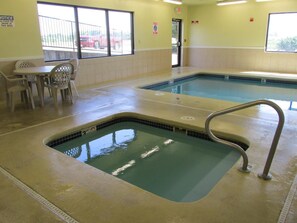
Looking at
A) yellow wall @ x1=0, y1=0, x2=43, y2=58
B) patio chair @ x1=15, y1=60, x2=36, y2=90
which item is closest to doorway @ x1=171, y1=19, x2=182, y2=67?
yellow wall @ x1=0, y1=0, x2=43, y2=58

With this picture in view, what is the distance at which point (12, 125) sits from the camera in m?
3.85

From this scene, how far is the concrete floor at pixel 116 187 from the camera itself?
75.5 inches

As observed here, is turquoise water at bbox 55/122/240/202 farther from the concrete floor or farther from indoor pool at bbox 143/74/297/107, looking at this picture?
indoor pool at bbox 143/74/297/107

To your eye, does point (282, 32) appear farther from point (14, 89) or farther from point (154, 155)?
point (14, 89)

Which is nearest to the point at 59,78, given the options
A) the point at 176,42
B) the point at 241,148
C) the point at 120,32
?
the point at 241,148

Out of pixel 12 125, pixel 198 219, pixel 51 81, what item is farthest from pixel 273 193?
pixel 51 81

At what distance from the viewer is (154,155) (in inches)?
138

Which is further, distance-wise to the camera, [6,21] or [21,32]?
[21,32]

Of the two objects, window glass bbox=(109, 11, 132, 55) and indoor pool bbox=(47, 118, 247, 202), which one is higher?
window glass bbox=(109, 11, 132, 55)

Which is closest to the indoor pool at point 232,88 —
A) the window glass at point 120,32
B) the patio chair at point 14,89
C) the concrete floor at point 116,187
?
the window glass at point 120,32

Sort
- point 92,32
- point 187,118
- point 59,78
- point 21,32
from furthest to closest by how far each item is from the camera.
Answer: point 92,32
point 21,32
point 59,78
point 187,118

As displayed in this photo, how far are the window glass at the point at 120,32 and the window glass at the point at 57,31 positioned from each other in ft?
4.75

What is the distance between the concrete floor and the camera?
192 cm

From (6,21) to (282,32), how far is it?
29.0ft
